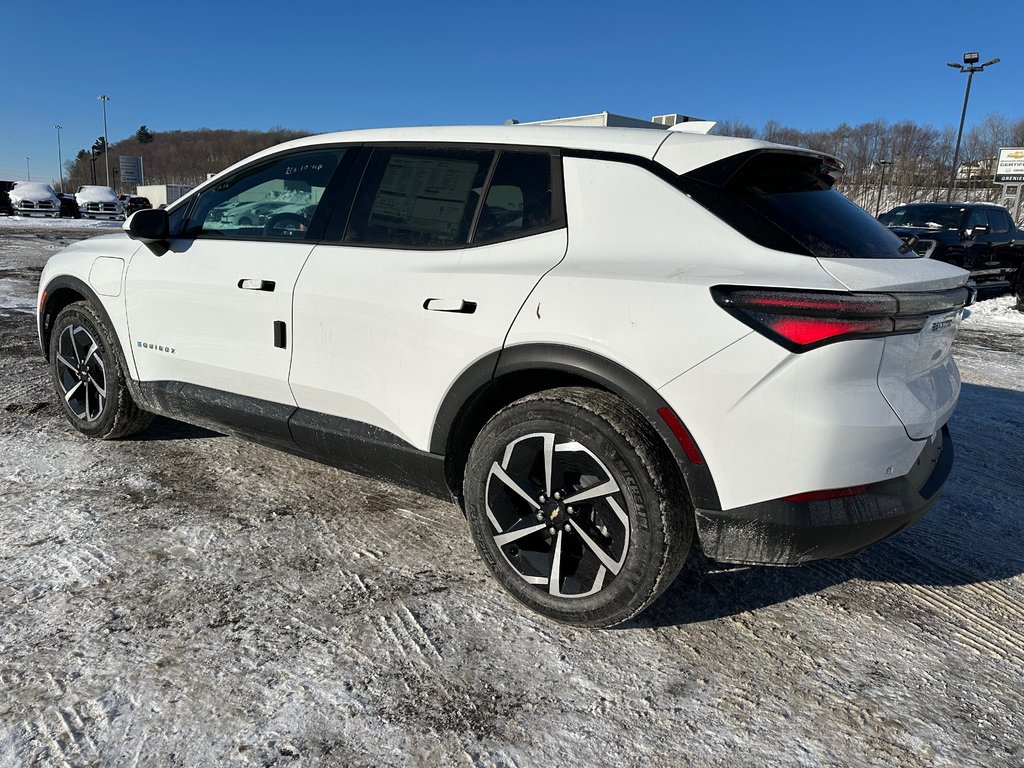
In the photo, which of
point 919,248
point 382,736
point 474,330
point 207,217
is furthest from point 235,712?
point 919,248

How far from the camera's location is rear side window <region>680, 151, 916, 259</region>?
2.29m

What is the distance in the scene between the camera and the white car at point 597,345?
2.12m

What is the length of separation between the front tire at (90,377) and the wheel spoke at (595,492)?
271 cm

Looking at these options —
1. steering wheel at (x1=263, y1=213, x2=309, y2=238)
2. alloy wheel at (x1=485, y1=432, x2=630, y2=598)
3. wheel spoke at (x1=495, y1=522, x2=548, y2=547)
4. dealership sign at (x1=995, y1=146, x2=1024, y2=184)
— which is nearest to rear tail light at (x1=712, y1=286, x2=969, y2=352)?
alloy wheel at (x1=485, y1=432, x2=630, y2=598)

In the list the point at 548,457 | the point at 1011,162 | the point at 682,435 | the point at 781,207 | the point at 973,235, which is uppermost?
the point at 1011,162

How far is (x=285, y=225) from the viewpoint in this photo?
10.8ft

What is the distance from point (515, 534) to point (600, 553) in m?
0.32

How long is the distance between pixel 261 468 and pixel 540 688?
2.23m

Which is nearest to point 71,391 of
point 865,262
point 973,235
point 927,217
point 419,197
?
point 419,197

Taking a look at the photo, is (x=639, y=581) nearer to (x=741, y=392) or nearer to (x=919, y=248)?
(x=741, y=392)

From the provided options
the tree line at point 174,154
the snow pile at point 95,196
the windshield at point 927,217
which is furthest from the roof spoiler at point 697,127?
the tree line at point 174,154

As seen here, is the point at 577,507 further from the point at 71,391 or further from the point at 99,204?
the point at 99,204

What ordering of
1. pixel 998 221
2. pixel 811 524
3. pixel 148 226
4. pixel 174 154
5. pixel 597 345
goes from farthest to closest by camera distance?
pixel 174 154, pixel 998 221, pixel 148 226, pixel 597 345, pixel 811 524

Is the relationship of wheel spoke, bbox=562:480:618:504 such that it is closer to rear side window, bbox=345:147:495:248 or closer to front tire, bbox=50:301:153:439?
rear side window, bbox=345:147:495:248
